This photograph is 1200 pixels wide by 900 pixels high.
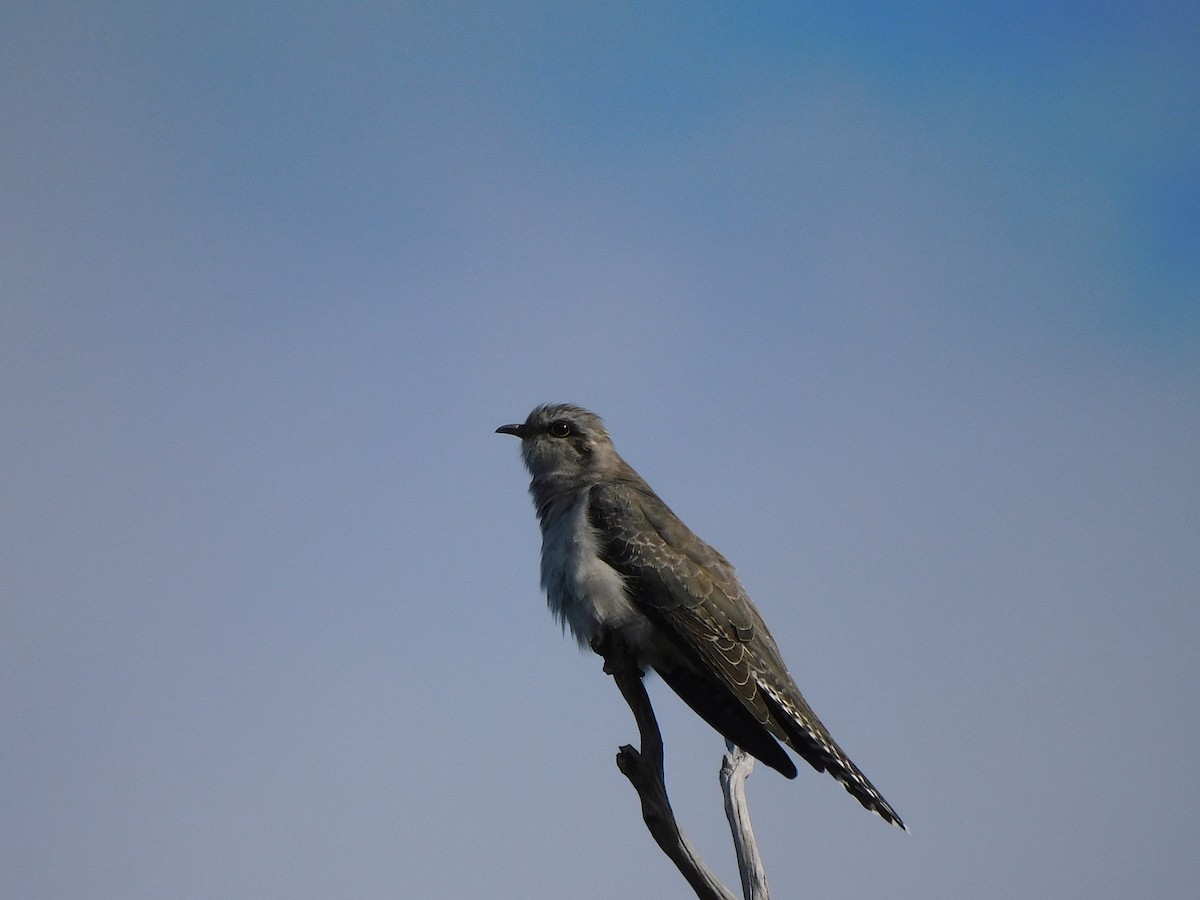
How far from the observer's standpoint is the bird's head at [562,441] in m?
10.0

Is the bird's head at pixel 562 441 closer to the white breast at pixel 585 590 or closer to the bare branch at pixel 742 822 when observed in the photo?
the white breast at pixel 585 590

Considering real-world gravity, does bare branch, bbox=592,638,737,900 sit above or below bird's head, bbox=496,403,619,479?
below

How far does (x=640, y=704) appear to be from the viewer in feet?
24.0

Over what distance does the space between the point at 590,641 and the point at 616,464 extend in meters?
2.27

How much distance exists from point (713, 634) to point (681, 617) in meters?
0.25

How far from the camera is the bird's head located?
10.0 m

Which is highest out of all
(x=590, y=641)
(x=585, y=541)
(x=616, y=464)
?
(x=616, y=464)

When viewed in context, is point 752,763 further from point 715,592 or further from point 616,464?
point 616,464

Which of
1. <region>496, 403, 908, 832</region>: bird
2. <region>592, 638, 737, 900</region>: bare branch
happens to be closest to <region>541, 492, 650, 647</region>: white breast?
<region>496, 403, 908, 832</region>: bird

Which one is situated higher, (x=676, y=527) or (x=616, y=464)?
(x=616, y=464)

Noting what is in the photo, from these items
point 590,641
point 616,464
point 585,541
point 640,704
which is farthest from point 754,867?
point 616,464

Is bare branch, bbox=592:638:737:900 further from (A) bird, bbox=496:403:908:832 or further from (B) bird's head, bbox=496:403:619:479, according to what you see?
(B) bird's head, bbox=496:403:619:479

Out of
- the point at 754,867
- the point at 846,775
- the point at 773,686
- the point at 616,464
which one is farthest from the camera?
the point at 616,464

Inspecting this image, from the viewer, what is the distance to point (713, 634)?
8.06 m
